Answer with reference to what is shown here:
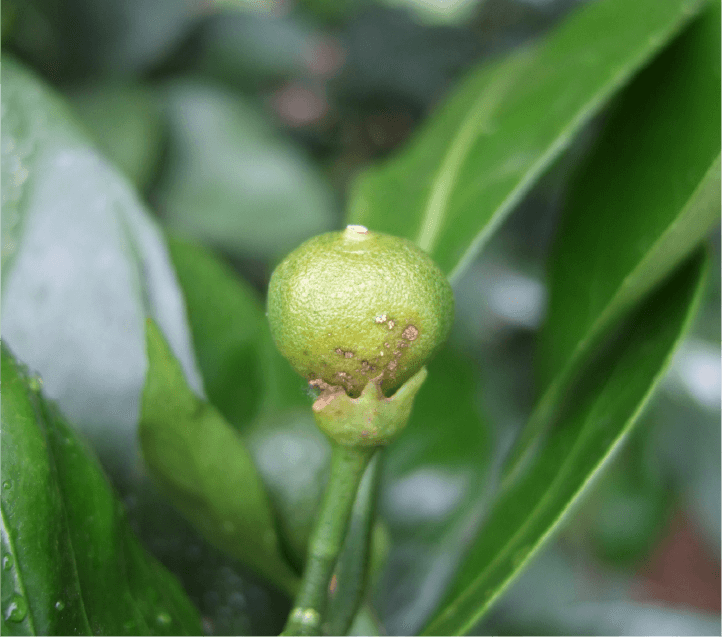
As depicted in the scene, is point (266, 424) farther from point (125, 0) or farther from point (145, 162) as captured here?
point (125, 0)

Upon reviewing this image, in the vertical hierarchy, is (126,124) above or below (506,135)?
below

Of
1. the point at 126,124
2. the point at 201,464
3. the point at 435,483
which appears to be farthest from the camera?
the point at 126,124

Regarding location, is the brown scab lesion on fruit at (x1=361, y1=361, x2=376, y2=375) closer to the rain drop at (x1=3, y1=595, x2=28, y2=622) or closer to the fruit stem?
the fruit stem

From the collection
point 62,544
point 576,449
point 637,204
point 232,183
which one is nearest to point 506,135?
point 637,204

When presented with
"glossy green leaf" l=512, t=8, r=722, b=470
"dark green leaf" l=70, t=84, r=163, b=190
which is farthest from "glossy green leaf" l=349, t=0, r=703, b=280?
"dark green leaf" l=70, t=84, r=163, b=190

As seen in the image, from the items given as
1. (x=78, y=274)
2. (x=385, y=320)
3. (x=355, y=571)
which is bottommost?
(x=355, y=571)

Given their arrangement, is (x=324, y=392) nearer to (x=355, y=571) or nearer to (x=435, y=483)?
(x=355, y=571)
